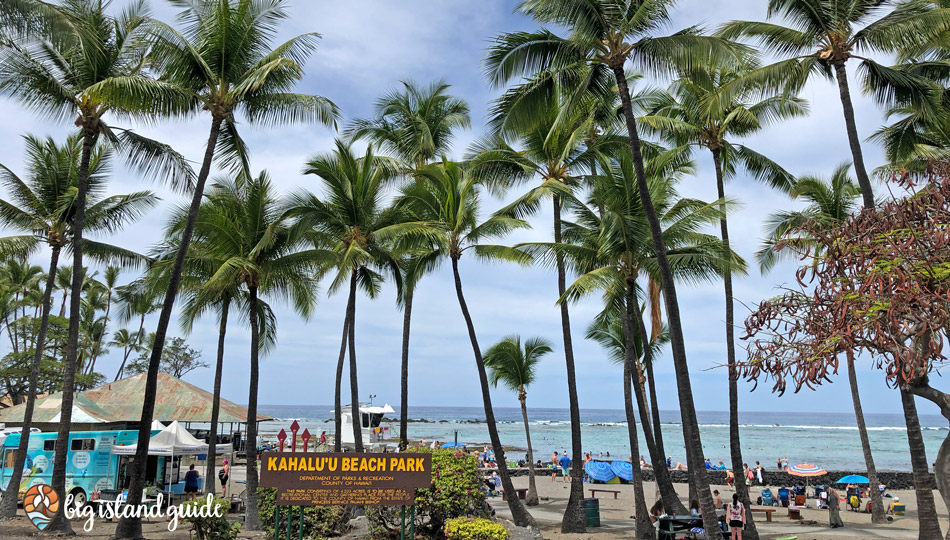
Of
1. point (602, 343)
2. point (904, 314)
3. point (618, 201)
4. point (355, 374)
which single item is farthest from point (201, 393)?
point (904, 314)

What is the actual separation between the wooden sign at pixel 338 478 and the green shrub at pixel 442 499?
162 centimetres

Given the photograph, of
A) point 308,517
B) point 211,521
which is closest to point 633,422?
point 308,517

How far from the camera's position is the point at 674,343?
41.7 feet

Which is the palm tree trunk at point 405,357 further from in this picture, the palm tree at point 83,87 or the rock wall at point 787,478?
the rock wall at point 787,478

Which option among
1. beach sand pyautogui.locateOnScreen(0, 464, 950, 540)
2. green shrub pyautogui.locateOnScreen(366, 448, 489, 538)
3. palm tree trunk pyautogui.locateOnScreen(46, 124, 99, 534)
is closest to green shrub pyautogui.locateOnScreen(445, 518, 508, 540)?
green shrub pyautogui.locateOnScreen(366, 448, 489, 538)

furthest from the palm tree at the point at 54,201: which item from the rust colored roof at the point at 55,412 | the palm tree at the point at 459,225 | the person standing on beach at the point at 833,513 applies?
the person standing on beach at the point at 833,513

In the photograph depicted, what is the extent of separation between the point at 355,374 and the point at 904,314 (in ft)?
53.3

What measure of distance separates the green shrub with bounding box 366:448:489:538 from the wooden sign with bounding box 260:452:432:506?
1621 millimetres

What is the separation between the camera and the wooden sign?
10617 mm

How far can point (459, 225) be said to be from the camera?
57.5 ft

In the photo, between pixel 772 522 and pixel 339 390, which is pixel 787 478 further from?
pixel 339 390

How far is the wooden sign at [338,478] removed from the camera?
1062cm

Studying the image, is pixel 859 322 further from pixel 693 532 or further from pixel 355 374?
pixel 355 374

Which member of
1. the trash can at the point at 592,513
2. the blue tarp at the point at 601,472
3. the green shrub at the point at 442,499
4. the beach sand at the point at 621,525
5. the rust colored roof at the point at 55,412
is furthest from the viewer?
the blue tarp at the point at 601,472
